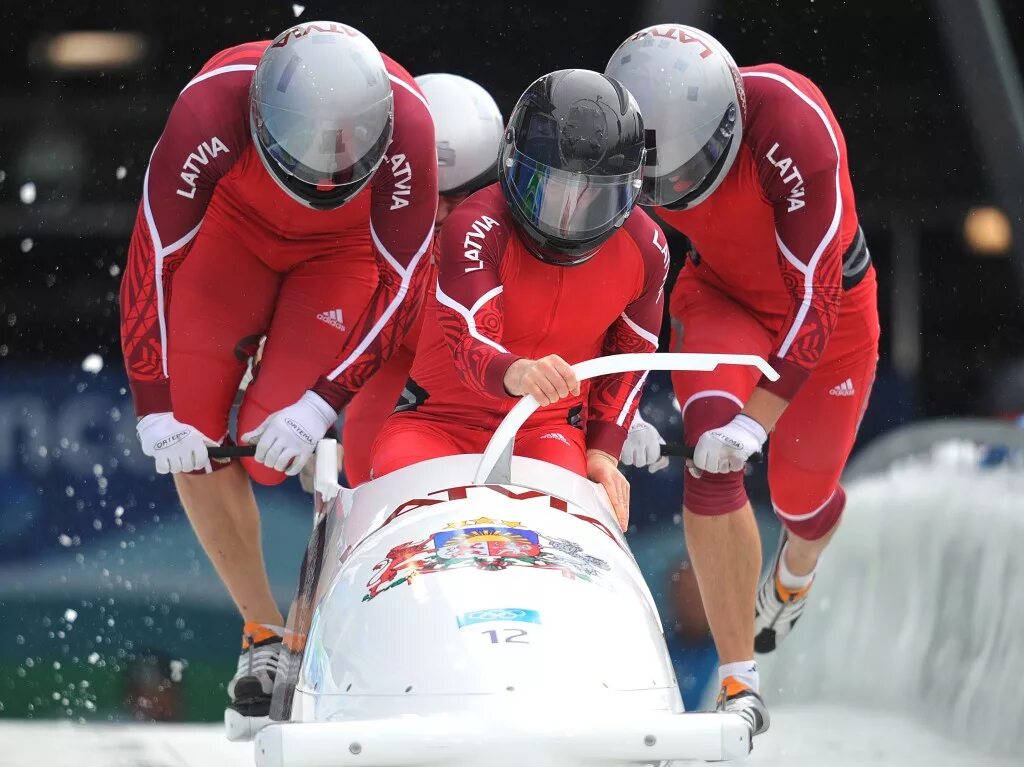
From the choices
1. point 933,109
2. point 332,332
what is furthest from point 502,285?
point 933,109

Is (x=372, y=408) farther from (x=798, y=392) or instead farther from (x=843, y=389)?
(x=843, y=389)

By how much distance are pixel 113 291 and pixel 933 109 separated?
351cm

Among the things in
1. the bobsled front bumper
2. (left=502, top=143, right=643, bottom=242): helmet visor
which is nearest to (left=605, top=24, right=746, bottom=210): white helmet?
(left=502, top=143, right=643, bottom=242): helmet visor

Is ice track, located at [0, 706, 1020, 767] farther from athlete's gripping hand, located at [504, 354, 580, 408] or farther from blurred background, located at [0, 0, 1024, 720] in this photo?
athlete's gripping hand, located at [504, 354, 580, 408]

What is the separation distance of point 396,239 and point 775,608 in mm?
1774

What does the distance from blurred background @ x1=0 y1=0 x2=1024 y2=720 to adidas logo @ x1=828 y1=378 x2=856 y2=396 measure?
184 centimetres

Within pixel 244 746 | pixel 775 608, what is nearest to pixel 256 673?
pixel 244 746

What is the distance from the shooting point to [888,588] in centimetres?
472

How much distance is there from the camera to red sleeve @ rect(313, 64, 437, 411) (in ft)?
10.3

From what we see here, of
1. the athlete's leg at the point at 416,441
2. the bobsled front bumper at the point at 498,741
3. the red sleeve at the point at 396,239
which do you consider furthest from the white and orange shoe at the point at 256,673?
the bobsled front bumper at the point at 498,741

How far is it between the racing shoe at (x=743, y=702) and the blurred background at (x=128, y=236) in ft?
6.41

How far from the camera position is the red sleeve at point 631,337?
9.23 ft

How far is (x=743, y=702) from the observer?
3.34m

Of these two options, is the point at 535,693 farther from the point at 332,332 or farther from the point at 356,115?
the point at 332,332
